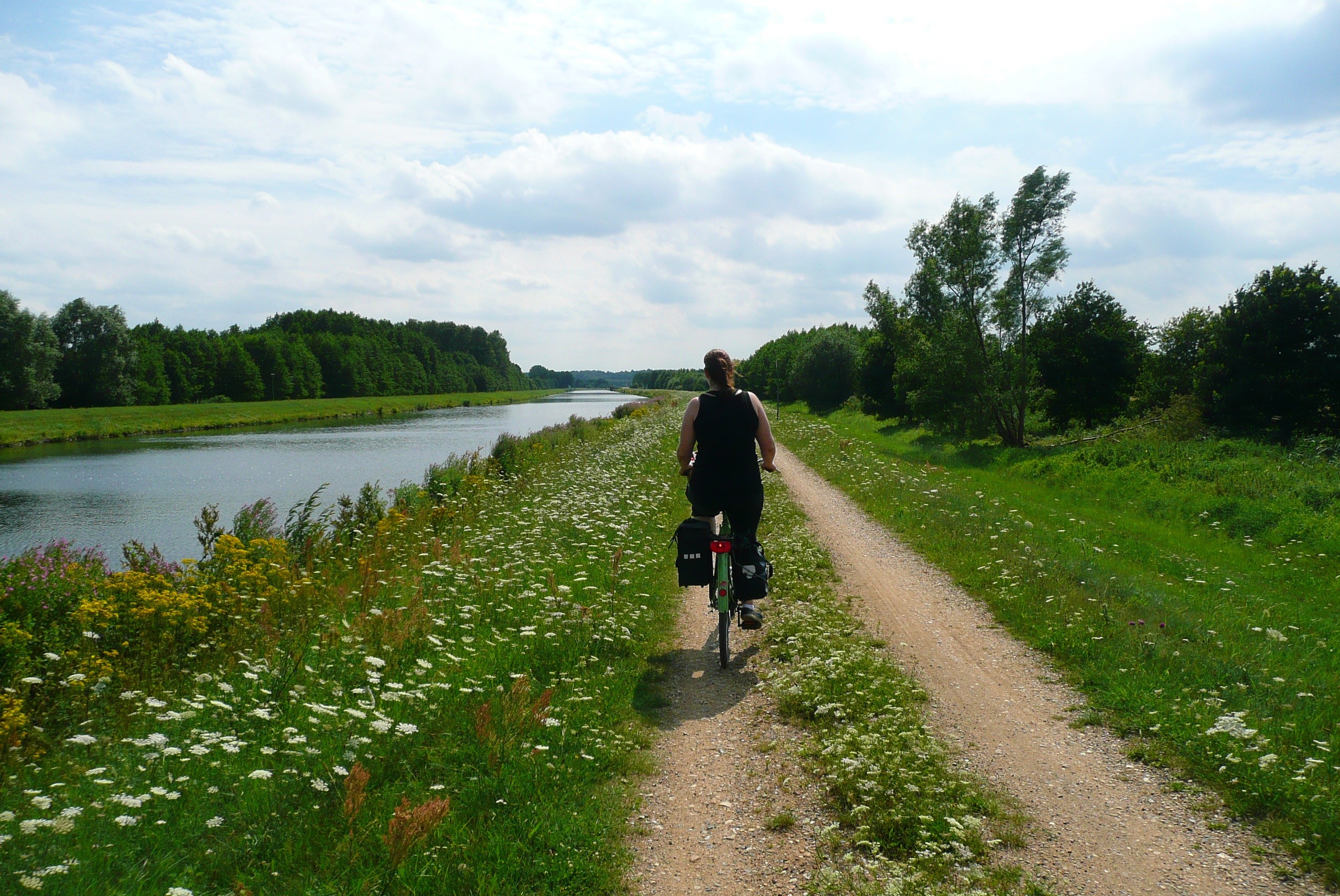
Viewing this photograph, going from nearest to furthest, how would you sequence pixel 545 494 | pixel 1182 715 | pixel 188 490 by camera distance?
pixel 1182 715 < pixel 545 494 < pixel 188 490

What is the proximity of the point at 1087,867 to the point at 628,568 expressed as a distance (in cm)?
603

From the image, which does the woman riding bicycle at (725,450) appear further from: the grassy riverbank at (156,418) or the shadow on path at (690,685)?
→ the grassy riverbank at (156,418)

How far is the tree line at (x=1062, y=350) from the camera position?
2084 centimetres

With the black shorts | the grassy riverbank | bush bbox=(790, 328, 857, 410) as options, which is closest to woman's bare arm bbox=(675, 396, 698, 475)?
the black shorts

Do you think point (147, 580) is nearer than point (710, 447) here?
No

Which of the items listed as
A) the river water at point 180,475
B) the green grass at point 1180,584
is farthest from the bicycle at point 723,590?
the river water at point 180,475

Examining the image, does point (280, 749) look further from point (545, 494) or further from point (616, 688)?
point (545, 494)

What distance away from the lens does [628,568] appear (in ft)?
29.4

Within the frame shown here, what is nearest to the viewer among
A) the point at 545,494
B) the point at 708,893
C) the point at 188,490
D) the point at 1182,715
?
the point at 708,893

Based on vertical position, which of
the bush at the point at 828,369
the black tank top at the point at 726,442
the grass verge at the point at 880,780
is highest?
the bush at the point at 828,369

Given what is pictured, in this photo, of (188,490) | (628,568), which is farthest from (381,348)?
(628,568)

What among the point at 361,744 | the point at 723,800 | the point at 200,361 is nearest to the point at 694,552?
the point at 723,800

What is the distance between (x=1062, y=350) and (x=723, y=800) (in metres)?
27.9

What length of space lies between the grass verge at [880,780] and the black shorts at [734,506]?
114 cm
